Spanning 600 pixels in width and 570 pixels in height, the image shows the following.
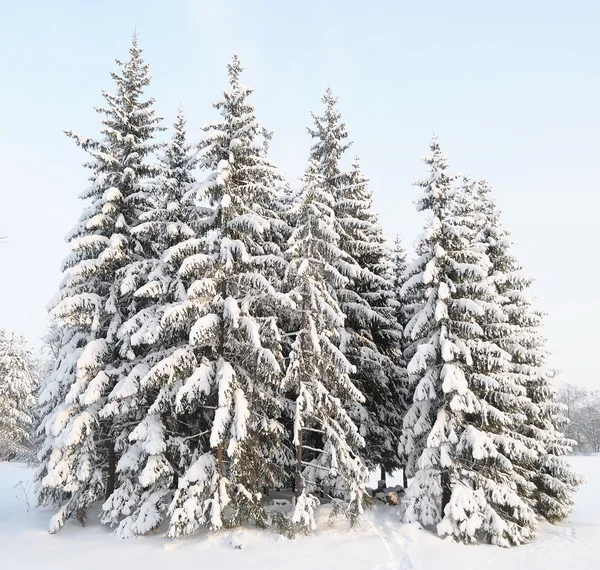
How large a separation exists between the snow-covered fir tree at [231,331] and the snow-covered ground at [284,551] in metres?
0.76

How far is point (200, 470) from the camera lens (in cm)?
1440

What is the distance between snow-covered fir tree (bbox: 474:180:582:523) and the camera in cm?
2016

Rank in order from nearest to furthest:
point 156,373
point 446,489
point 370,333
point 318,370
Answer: point 156,373
point 446,489
point 318,370
point 370,333

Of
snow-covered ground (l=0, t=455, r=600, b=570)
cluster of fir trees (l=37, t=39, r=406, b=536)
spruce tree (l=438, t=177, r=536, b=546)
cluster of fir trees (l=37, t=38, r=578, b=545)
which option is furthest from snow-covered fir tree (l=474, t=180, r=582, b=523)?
cluster of fir trees (l=37, t=39, r=406, b=536)

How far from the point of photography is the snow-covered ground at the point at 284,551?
502 inches

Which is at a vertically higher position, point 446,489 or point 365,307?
point 365,307

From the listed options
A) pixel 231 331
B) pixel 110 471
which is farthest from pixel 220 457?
pixel 110 471

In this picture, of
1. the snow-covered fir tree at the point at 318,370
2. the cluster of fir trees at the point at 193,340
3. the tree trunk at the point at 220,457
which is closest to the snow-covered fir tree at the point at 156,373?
the cluster of fir trees at the point at 193,340

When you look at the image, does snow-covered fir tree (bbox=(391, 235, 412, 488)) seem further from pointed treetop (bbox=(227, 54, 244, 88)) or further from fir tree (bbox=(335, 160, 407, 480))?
pointed treetop (bbox=(227, 54, 244, 88))

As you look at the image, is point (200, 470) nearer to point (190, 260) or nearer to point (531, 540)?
Answer: point (190, 260)

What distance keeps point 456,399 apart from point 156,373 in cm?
1030

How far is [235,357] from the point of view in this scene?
654 inches

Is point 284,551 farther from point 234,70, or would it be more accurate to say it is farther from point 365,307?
point 234,70

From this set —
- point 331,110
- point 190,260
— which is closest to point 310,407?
point 190,260
